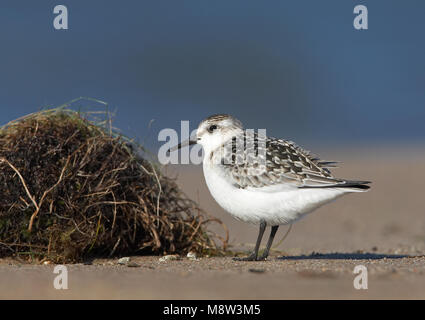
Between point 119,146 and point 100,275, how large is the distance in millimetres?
2011

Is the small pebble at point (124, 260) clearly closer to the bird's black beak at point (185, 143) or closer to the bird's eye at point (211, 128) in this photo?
the bird's black beak at point (185, 143)

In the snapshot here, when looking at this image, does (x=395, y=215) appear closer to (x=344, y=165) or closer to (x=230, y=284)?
(x=344, y=165)

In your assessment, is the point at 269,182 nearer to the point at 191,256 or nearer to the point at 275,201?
the point at 275,201

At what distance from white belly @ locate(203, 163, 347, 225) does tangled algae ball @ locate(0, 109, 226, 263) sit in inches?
37.0

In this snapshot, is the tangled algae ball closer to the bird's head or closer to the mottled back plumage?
the bird's head

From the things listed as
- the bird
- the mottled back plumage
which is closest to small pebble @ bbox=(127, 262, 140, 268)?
the bird

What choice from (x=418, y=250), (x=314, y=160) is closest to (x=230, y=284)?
(x=314, y=160)

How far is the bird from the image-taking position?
545 cm

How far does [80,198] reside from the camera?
5832 millimetres

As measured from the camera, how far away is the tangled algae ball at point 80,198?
571 centimetres

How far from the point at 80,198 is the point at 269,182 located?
188 centimetres

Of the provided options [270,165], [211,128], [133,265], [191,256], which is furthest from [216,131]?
[133,265]

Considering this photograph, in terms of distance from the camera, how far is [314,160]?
5938 mm

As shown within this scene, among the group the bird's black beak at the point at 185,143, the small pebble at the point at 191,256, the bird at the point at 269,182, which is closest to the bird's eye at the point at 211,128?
the bird's black beak at the point at 185,143
